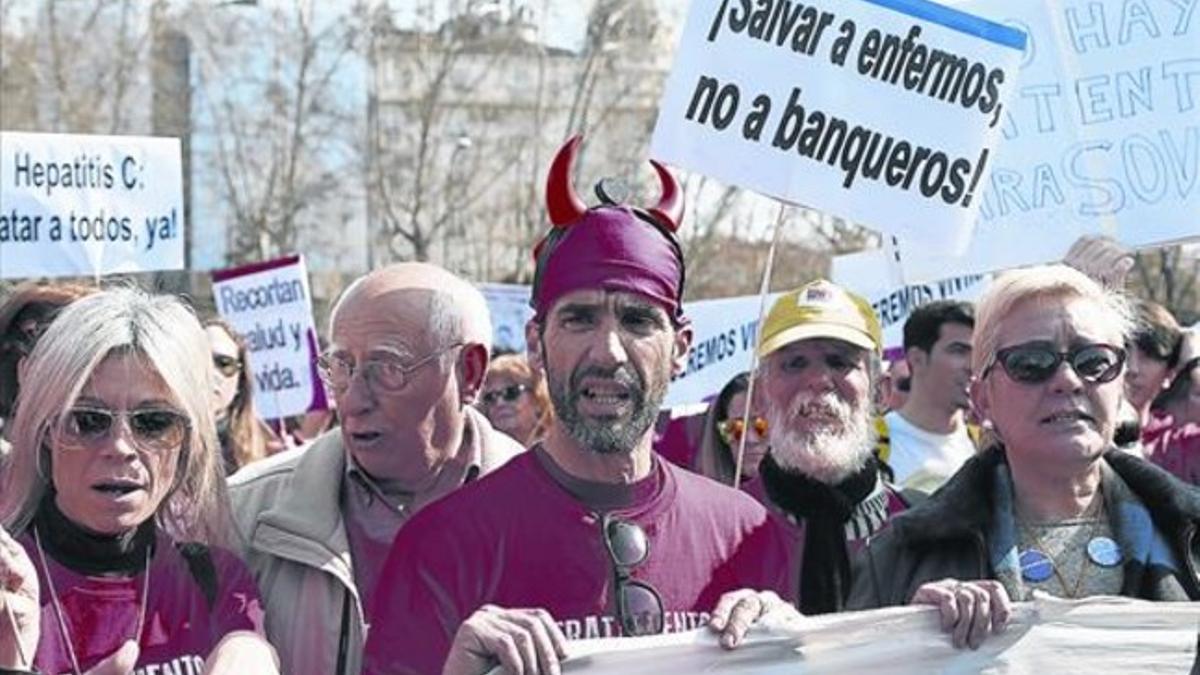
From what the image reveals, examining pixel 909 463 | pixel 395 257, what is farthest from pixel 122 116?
pixel 909 463

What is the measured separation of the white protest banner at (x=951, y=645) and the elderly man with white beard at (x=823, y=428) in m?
0.78

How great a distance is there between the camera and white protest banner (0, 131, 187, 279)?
356 inches

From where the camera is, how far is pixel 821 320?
5422 millimetres

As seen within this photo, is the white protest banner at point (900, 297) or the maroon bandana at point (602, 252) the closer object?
the maroon bandana at point (602, 252)

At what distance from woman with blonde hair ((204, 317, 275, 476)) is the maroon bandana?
109 inches

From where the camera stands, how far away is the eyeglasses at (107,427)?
13.1ft

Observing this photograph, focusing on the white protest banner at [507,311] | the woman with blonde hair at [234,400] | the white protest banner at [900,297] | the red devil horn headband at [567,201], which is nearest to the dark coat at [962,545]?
the red devil horn headband at [567,201]

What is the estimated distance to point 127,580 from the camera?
3.95 metres

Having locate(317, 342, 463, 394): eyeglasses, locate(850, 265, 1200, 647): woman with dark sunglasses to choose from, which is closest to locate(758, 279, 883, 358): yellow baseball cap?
locate(317, 342, 463, 394): eyeglasses

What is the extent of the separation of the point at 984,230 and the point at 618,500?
303 cm

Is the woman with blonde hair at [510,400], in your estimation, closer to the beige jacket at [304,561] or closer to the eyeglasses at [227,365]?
the eyeglasses at [227,365]

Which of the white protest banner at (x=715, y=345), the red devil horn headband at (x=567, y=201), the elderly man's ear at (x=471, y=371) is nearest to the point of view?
the red devil horn headband at (x=567, y=201)

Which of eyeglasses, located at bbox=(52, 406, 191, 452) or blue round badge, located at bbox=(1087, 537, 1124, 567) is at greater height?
eyeglasses, located at bbox=(52, 406, 191, 452)

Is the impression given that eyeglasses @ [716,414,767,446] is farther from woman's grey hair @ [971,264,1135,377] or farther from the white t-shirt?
woman's grey hair @ [971,264,1135,377]
